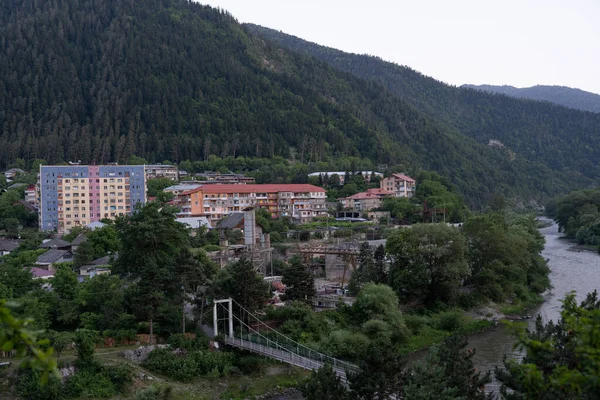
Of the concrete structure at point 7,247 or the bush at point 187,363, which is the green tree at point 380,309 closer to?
the bush at point 187,363

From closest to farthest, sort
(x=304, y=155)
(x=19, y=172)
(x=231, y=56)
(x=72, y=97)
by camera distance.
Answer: (x=19, y=172), (x=304, y=155), (x=72, y=97), (x=231, y=56)

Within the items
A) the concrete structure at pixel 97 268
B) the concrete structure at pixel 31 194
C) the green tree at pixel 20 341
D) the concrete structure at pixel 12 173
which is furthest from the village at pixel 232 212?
the green tree at pixel 20 341

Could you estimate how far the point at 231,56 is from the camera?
120938 mm

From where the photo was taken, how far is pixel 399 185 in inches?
2778

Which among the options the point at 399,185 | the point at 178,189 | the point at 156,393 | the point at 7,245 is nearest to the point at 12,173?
the point at 178,189

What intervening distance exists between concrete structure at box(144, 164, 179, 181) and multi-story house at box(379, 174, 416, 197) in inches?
1036

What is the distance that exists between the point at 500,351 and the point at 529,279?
14.9 m

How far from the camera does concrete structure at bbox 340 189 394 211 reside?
209 ft

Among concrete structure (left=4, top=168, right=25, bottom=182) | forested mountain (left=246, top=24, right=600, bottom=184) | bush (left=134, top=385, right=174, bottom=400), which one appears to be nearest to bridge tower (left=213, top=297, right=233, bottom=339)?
bush (left=134, top=385, right=174, bottom=400)

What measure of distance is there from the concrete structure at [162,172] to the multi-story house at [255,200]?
54.2ft

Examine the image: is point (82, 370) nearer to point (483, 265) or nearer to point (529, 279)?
point (483, 265)

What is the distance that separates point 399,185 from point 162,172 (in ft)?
100

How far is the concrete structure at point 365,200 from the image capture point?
209 feet

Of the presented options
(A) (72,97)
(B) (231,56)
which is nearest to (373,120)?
(B) (231,56)
